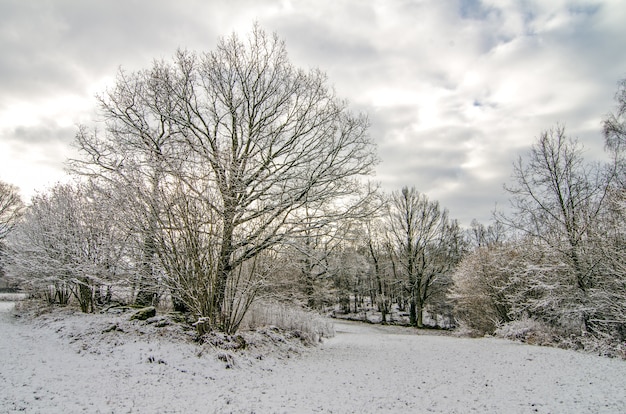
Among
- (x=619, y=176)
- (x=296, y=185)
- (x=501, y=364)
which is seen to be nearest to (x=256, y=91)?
(x=296, y=185)

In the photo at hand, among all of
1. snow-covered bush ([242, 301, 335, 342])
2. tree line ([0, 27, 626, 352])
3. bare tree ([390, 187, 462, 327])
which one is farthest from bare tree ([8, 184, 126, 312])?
bare tree ([390, 187, 462, 327])

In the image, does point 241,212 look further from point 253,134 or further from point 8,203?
point 8,203

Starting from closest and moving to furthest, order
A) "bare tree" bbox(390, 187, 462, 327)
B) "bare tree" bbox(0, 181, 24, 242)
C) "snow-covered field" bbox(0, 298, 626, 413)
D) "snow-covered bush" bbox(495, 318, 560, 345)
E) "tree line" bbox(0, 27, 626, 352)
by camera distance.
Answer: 1. "snow-covered field" bbox(0, 298, 626, 413)
2. "tree line" bbox(0, 27, 626, 352)
3. "snow-covered bush" bbox(495, 318, 560, 345)
4. "bare tree" bbox(390, 187, 462, 327)
5. "bare tree" bbox(0, 181, 24, 242)

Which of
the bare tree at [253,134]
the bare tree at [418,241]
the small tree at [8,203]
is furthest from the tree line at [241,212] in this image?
the small tree at [8,203]

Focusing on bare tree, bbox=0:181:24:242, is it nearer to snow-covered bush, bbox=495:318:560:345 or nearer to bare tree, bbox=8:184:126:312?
bare tree, bbox=8:184:126:312

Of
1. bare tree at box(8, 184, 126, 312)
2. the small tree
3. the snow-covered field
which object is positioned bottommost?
the snow-covered field

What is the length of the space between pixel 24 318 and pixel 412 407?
15.9 metres

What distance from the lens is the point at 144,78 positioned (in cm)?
1228

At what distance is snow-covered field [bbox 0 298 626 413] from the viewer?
17.2ft

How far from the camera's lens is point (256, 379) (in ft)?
23.6

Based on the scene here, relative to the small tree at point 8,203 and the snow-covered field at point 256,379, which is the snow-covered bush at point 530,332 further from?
the small tree at point 8,203

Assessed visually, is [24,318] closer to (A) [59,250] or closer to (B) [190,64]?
(A) [59,250]

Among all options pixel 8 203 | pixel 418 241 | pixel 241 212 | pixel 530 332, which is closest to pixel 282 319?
pixel 241 212

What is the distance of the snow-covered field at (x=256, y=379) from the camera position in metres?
5.24
